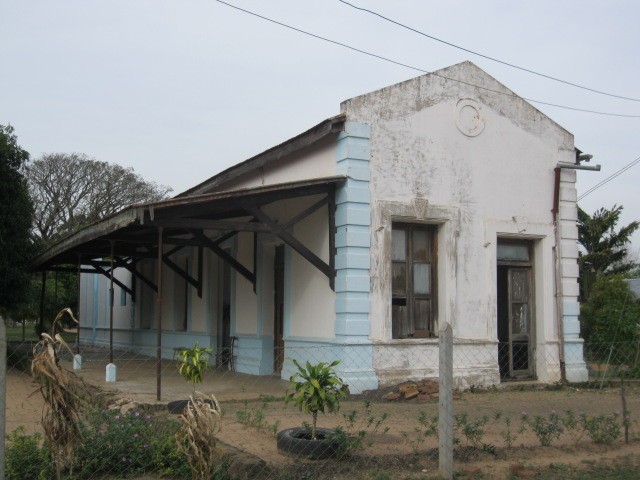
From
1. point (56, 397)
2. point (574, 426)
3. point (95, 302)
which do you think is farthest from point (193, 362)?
point (95, 302)

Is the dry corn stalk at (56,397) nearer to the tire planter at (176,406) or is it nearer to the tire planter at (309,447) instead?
the tire planter at (309,447)

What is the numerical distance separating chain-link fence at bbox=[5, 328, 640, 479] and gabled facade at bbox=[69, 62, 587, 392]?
11cm

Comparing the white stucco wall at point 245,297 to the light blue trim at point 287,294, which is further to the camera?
the white stucco wall at point 245,297

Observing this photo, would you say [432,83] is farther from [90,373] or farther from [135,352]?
[135,352]

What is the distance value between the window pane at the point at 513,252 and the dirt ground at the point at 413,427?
238 centimetres

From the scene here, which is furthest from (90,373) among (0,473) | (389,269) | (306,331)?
(0,473)

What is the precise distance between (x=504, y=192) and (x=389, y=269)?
113 inches

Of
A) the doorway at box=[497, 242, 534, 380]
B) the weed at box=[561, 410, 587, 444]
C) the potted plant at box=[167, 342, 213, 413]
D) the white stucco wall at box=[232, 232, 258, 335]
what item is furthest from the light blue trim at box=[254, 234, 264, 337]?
the weed at box=[561, 410, 587, 444]

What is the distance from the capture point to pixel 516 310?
44.1ft

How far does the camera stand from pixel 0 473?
4.59 m

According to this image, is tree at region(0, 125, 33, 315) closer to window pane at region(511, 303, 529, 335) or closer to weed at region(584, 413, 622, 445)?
window pane at region(511, 303, 529, 335)

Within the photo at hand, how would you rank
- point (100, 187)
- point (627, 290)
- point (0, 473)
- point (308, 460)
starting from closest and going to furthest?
point (0, 473)
point (308, 460)
point (627, 290)
point (100, 187)

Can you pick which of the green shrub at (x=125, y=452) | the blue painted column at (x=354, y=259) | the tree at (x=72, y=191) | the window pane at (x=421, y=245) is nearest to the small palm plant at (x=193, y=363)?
the green shrub at (x=125, y=452)

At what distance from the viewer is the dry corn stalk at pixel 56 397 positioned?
5047 millimetres
